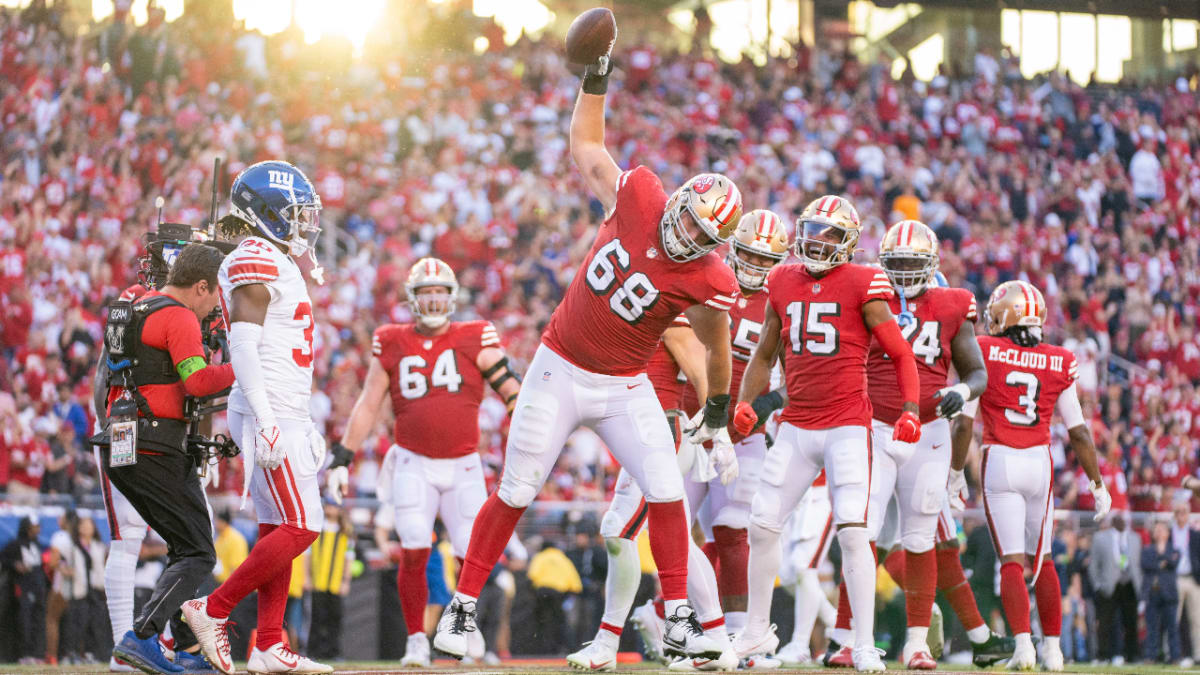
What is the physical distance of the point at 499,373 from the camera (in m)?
9.09

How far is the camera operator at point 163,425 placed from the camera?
6492 millimetres

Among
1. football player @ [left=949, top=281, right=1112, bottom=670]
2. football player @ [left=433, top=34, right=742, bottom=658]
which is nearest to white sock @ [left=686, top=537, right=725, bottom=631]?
football player @ [left=433, top=34, right=742, bottom=658]

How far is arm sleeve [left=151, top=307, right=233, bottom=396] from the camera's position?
6531 millimetres

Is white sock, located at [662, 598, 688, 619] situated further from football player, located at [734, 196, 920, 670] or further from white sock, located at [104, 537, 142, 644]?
white sock, located at [104, 537, 142, 644]

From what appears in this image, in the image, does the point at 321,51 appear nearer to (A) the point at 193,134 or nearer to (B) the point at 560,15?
(A) the point at 193,134

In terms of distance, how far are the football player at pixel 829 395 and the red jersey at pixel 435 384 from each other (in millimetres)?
2113

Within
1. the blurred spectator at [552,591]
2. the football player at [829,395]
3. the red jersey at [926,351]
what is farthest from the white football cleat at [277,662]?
the blurred spectator at [552,591]

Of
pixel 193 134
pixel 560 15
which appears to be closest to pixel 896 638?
pixel 193 134

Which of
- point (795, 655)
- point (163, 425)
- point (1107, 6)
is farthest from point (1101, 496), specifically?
point (1107, 6)

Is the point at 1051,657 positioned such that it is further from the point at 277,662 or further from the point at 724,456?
the point at 277,662

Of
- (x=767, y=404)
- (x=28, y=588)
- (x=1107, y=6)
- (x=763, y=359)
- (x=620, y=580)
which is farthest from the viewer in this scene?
(x=1107, y=6)

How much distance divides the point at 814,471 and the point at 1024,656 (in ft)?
6.21

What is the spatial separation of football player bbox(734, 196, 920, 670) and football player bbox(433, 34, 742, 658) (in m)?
0.98

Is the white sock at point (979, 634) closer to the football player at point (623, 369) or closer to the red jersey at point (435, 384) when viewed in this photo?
the football player at point (623, 369)
